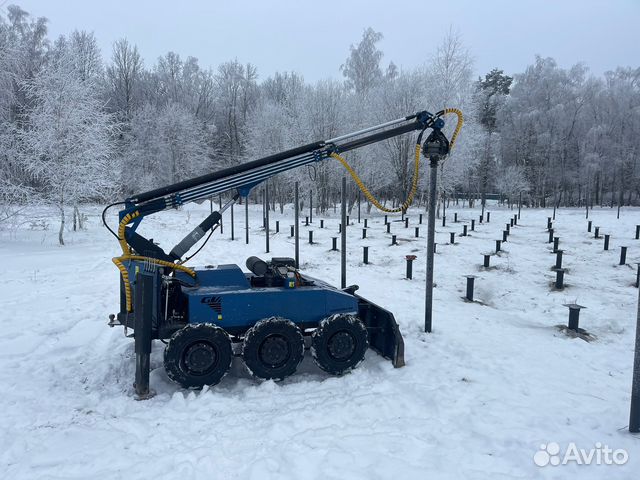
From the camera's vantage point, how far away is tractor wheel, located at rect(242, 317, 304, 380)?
484cm

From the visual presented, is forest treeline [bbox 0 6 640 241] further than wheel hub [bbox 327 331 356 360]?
Yes

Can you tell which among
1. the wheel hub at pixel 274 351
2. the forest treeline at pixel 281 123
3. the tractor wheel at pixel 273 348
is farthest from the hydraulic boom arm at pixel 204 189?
the forest treeline at pixel 281 123

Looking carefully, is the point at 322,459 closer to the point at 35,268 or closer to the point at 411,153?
the point at 35,268

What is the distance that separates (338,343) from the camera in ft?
16.9

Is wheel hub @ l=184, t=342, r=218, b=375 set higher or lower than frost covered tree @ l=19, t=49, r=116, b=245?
lower

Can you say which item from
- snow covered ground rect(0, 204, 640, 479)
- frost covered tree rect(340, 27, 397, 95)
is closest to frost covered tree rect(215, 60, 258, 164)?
frost covered tree rect(340, 27, 397, 95)

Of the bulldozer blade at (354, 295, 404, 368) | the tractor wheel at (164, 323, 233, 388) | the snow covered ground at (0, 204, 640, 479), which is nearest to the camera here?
the snow covered ground at (0, 204, 640, 479)

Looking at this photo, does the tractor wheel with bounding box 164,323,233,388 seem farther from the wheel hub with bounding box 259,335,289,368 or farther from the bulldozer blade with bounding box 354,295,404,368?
the bulldozer blade with bounding box 354,295,404,368

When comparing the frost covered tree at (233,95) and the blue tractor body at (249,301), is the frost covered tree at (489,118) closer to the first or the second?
the frost covered tree at (233,95)

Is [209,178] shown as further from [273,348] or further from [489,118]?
[489,118]

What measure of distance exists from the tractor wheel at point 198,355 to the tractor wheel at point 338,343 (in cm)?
104

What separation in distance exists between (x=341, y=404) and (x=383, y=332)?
148cm

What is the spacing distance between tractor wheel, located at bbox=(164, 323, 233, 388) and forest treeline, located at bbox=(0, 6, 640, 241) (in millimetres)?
13226

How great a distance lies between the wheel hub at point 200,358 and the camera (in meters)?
4.68
